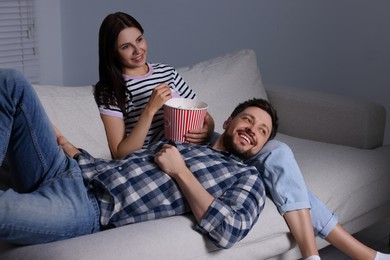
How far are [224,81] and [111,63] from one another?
59 centimetres

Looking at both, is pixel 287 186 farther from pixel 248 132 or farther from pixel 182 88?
pixel 182 88

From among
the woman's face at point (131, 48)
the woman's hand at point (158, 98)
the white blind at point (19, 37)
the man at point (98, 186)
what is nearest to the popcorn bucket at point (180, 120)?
the woman's hand at point (158, 98)

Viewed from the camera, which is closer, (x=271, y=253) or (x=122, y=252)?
(x=122, y=252)

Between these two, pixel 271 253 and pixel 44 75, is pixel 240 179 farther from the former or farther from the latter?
pixel 44 75

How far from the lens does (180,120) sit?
2217mm

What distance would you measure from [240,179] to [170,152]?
224 millimetres

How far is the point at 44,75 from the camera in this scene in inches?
158

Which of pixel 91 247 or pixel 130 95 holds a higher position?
pixel 130 95

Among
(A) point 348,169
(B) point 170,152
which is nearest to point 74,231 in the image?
(B) point 170,152

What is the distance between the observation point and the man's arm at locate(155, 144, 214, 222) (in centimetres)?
191

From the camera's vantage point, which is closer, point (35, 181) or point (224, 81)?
point (35, 181)

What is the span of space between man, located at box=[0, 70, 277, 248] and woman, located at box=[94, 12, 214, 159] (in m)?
0.20

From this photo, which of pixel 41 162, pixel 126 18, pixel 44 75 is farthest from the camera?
pixel 44 75

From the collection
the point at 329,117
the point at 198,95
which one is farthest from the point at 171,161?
the point at 329,117
